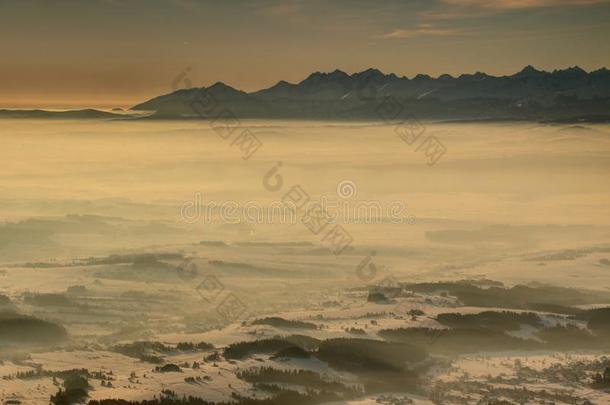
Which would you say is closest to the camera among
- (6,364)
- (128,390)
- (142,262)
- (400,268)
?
(128,390)

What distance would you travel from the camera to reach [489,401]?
35.8 metres

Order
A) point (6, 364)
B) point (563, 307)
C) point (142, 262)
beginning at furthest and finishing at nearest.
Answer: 1. point (142, 262)
2. point (563, 307)
3. point (6, 364)

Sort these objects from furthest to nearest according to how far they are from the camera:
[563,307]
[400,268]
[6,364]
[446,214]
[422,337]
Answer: [446,214]
[400,268]
[563,307]
[422,337]
[6,364]

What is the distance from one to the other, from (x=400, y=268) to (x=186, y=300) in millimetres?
30015

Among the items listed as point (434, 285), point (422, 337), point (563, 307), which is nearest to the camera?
point (422, 337)

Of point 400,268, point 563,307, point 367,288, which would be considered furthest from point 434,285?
point 400,268

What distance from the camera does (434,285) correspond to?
68.2m

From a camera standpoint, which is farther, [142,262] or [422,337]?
[142,262]

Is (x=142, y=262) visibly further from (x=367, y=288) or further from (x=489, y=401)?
(x=489, y=401)

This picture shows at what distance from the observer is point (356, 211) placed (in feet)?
487

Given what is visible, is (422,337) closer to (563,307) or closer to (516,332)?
(516,332)

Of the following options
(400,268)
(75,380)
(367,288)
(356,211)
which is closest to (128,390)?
(75,380)

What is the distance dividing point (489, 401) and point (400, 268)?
4966cm

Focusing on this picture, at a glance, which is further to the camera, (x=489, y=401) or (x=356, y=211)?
(x=356, y=211)
